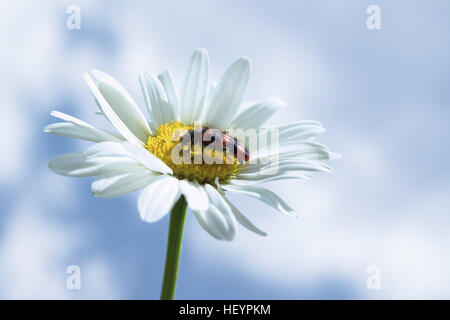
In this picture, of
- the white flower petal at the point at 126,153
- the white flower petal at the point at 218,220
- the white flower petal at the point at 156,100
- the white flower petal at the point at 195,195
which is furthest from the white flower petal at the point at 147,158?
the white flower petal at the point at 156,100

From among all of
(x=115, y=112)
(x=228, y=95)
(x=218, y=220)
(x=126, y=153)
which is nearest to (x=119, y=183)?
(x=126, y=153)

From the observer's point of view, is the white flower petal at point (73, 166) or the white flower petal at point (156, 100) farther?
the white flower petal at point (156, 100)

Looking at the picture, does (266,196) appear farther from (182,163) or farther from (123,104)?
(123,104)

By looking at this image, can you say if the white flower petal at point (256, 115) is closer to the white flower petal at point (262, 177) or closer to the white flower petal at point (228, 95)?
the white flower petal at point (228, 95)

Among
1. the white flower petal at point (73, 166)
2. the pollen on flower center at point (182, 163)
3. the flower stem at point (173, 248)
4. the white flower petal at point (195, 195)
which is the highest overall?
the pollen on flower center at point (182, 163)

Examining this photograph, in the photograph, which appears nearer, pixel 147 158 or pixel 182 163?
pixel 147 158
